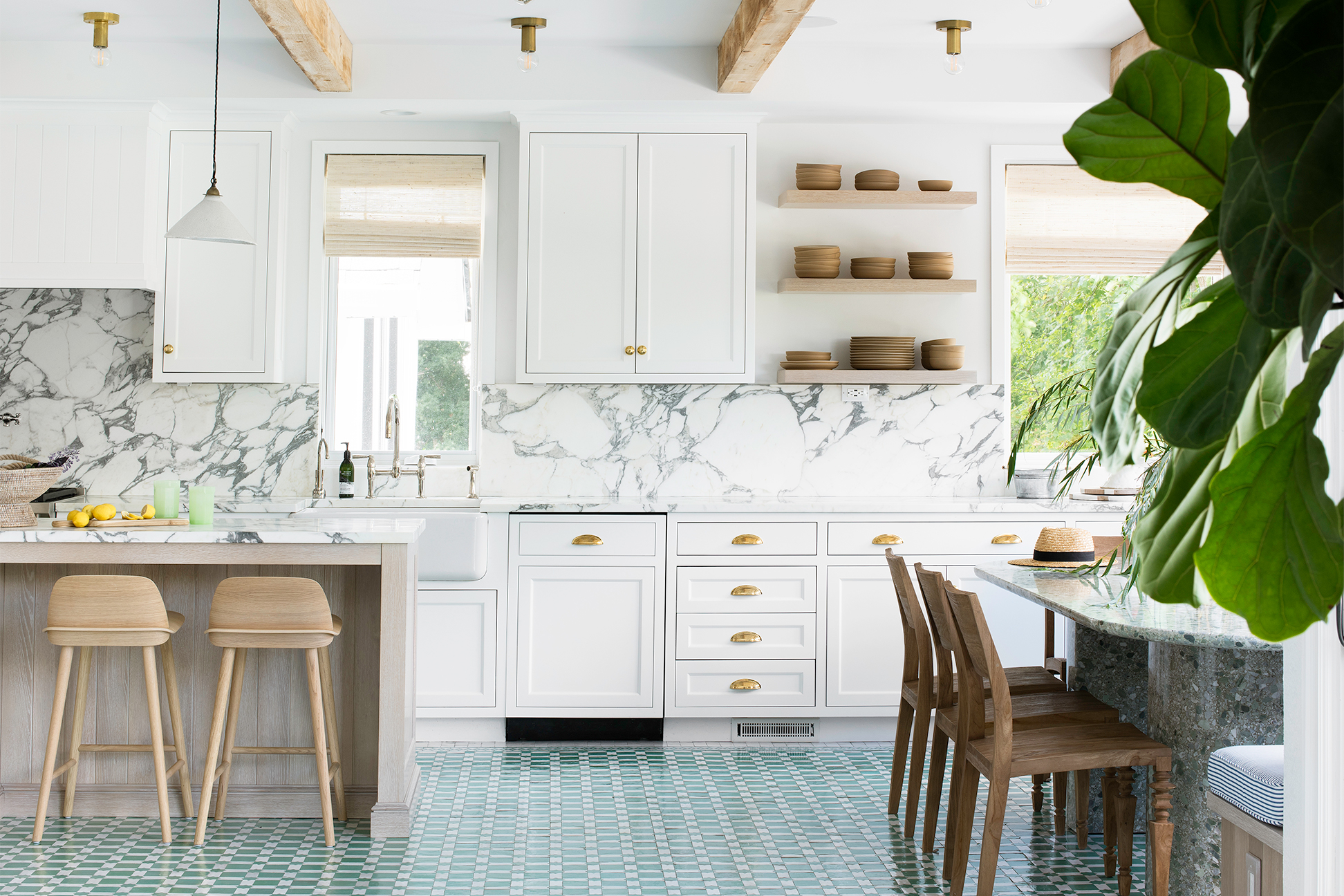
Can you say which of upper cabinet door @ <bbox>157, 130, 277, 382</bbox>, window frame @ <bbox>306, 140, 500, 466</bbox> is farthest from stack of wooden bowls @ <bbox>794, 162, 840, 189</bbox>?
upper cabinet door @ <bbox>157, 130, 277, 382</bbox>

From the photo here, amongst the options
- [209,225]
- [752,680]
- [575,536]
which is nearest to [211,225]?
[209,225]

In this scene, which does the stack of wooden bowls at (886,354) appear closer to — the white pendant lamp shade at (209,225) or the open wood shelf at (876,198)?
the open wood shelf at (876,198)

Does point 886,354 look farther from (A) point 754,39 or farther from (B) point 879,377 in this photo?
(A) point 754,39

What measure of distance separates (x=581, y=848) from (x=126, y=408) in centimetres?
303

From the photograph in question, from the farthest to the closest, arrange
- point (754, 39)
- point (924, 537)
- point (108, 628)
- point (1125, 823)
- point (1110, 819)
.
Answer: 1. point (924, 537)
2. point (754, 39)
3. point (108, 628)
4. point (1110, 819)
5. point (1125, 823)

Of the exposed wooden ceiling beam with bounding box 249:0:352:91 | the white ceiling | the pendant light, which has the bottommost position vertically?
the pendant light

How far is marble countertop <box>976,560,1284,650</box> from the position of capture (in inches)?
82.4

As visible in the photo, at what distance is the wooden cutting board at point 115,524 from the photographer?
3.00m

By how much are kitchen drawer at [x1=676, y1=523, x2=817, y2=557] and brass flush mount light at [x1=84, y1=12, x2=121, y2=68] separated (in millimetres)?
2854

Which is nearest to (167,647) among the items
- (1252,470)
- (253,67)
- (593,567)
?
(593,567)

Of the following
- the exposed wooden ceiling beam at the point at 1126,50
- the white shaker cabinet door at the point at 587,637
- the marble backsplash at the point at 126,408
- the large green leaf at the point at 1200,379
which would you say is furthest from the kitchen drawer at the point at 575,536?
the large green leaf at the point at 1200,379

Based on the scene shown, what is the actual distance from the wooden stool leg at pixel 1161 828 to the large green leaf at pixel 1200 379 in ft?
6.58

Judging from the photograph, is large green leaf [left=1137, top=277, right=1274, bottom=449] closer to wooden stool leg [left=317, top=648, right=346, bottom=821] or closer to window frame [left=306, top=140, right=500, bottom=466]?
wooden stool leg [left=317, top=648, right=346, bottom=821]

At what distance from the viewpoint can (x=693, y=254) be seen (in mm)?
4359
